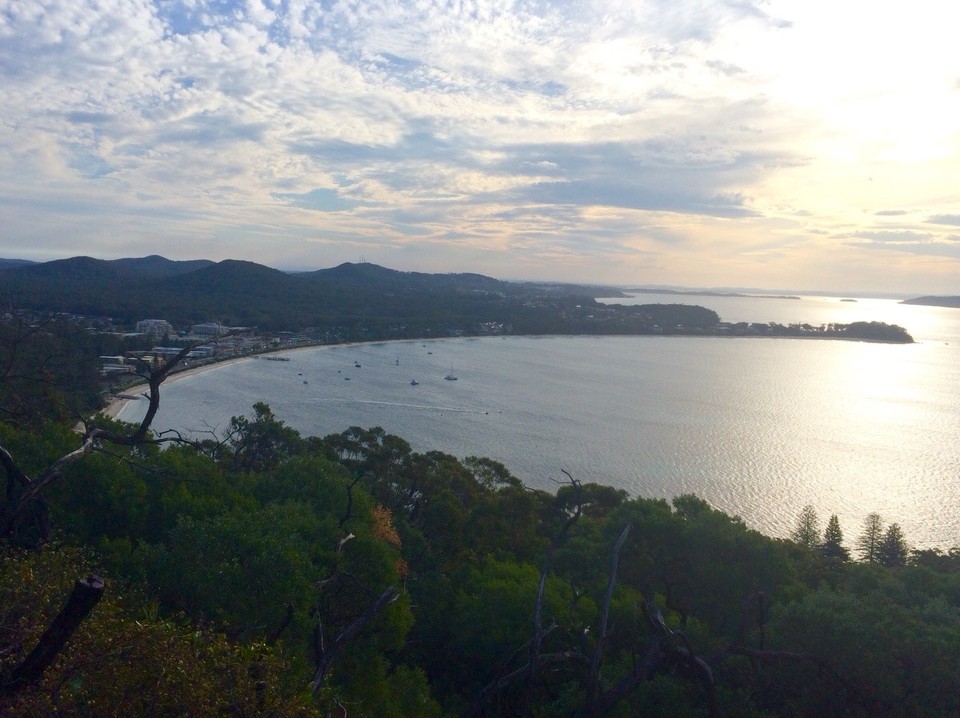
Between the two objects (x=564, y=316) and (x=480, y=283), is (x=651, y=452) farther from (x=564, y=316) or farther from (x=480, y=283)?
(x=480, y=283)

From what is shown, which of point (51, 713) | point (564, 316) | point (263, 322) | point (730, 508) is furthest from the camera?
point (564, 316)

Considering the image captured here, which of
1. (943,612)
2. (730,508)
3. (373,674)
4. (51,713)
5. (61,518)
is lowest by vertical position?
(730,508)

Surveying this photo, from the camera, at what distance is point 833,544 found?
11.2 metres

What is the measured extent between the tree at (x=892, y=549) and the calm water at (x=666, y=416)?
4.46 ft

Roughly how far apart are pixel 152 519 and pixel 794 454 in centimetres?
1614

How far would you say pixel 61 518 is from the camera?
4918mm

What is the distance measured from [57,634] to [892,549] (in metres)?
12.1

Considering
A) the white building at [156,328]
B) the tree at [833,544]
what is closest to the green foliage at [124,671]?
the tree at [833,544]

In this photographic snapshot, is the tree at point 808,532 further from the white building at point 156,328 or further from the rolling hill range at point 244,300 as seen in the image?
the rolling hill range at point 244,300

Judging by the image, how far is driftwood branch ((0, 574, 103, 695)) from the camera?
1.65m

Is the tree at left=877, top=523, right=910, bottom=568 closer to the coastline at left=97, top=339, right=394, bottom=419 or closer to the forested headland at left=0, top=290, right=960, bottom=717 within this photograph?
the forested headland at left=0, top=290, right=960, bottom=717

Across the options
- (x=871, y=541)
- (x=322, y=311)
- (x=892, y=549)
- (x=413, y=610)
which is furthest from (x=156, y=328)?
(x=413, y=610)

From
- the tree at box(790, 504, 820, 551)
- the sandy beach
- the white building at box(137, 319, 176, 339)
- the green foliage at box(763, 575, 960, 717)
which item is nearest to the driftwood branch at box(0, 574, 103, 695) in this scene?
the green foliage at box(763, 575, 960, 717)

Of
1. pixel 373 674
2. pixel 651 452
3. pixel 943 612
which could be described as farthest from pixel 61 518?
pixel 651 452
